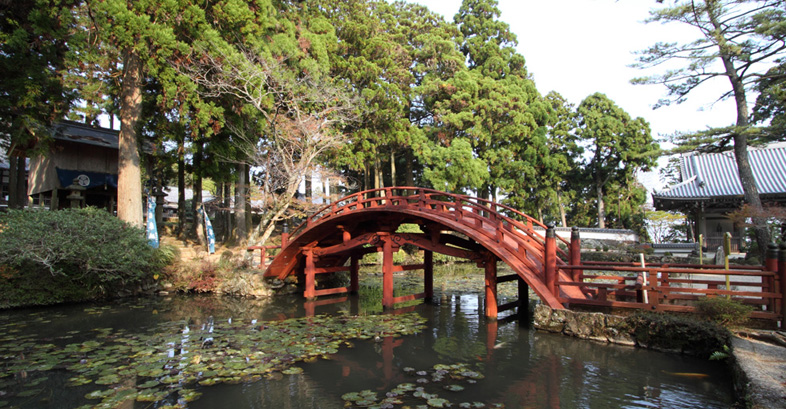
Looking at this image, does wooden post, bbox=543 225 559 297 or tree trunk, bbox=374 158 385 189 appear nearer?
wooden post, bbox=543 225 559 297

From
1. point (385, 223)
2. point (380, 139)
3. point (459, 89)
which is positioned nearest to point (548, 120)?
point (459, 89)

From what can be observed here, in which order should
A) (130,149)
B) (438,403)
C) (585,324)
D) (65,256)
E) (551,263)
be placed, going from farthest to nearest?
(130,149) → (65,256) → (551,263) → (585,324) → (438,403)

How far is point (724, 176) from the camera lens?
20609 millimetres

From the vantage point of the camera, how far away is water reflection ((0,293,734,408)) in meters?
5.72

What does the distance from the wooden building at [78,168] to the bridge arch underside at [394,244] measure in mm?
12076

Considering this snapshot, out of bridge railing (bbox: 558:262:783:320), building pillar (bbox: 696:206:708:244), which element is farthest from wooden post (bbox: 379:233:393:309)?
building pillar (bbox: 696:206:708:244)

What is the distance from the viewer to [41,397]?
584 cm

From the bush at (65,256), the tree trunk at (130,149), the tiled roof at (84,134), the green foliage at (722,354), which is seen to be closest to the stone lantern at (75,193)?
the tiled roof at (84,134)

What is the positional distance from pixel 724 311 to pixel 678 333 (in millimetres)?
773

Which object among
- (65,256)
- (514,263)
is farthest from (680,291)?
(65,256)

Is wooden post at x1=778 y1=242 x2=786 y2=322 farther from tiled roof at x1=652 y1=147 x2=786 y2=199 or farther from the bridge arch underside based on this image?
tiled roof at x1=652 y1=147 x2=786 y2=199

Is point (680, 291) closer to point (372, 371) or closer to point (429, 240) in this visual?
point (372, 371)

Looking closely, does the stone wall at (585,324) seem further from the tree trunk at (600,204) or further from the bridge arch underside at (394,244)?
the tree trunk at (600,204)

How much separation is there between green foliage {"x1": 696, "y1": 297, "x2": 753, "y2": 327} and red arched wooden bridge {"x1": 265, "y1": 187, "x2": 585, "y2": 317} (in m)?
2.21
